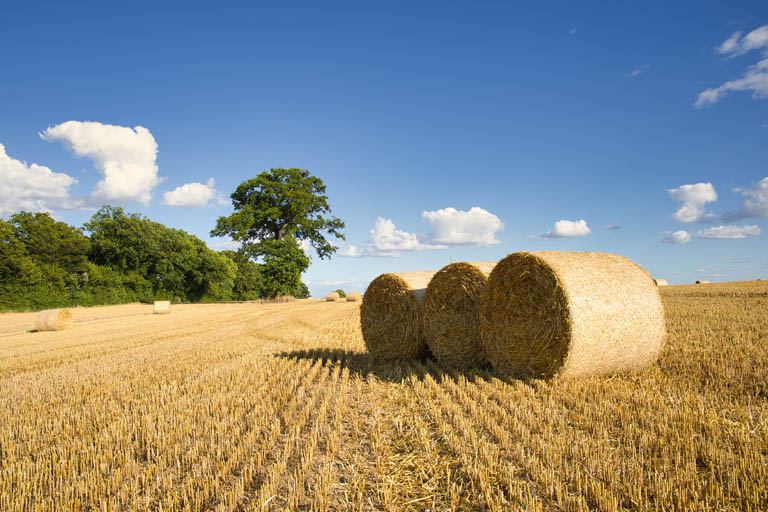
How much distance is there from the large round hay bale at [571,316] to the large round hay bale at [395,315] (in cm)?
141

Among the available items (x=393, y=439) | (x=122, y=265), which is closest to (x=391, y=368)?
(x=393, y=439)

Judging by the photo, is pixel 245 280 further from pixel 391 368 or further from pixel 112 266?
pixel 391 368

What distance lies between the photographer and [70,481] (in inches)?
117

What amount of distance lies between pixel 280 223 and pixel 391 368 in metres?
35.4

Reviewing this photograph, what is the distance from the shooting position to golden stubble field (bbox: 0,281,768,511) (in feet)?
8.39

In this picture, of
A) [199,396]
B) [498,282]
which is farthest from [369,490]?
[498,282]

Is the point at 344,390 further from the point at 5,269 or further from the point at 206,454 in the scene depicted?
the point at 5,269

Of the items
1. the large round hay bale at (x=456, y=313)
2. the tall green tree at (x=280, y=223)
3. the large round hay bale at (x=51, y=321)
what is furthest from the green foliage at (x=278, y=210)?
the large round hay bale at (x=456, y=313)

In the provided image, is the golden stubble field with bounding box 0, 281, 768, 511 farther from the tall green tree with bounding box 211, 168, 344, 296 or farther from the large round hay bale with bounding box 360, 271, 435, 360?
the tall green tree with bounding box 211, 168, 344, 296

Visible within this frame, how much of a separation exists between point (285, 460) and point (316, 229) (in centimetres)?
3850

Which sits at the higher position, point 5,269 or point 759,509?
point 5,269

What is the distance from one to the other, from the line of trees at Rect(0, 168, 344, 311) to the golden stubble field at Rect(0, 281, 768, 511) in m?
27.2

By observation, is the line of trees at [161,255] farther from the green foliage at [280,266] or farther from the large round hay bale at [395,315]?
the large round hay bale at [395,315]

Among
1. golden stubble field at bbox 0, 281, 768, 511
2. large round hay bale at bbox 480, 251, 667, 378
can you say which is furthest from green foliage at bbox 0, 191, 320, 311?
large round hay bale at bbox 480, 251, 667, 378
